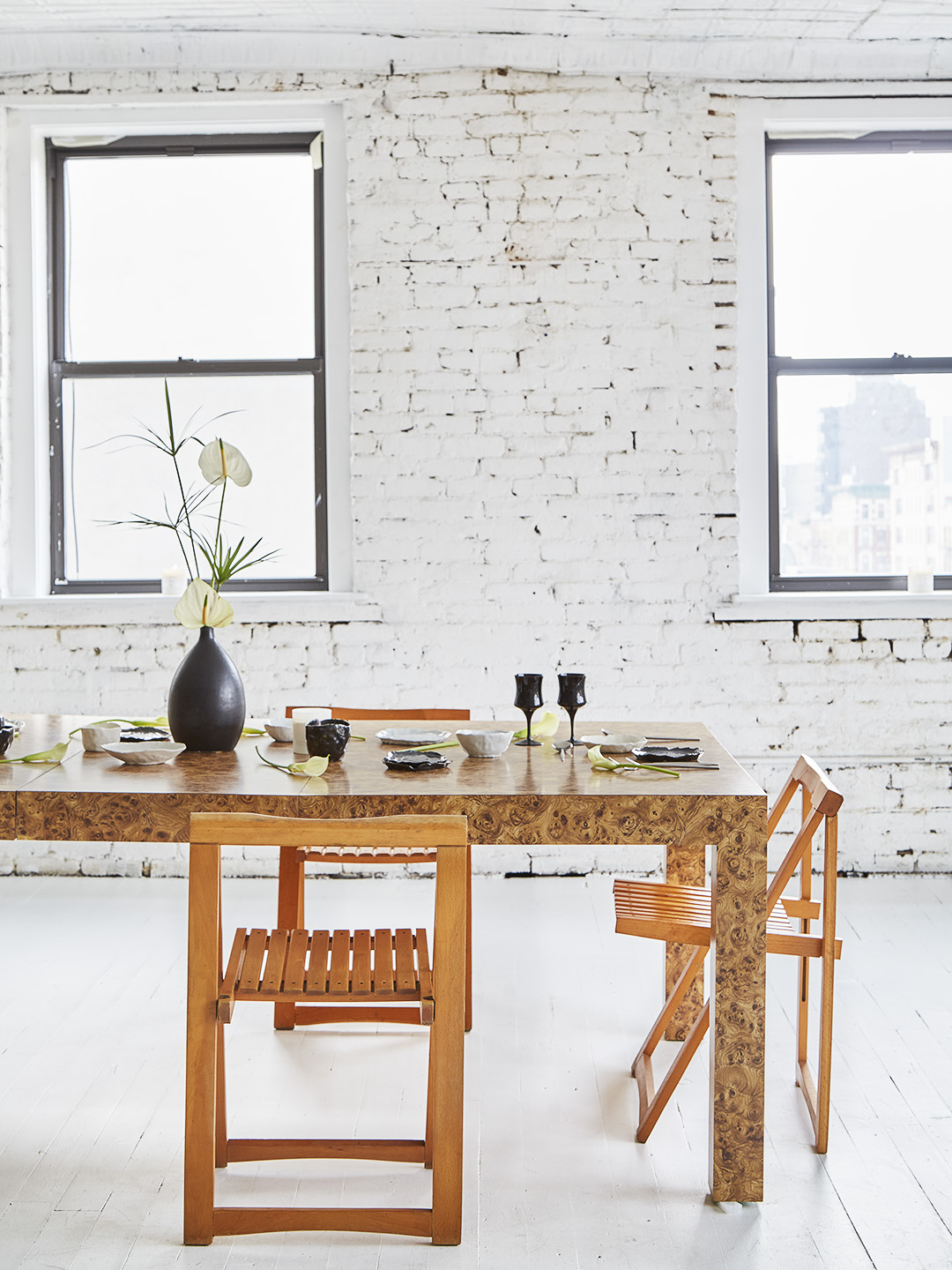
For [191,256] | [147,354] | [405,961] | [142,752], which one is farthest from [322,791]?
[191,256]

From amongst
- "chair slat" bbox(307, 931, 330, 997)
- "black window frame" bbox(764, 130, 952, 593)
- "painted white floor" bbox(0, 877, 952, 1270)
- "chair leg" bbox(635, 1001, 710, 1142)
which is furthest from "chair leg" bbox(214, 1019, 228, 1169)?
"black window frame" bbox(764, 130, 952, 593)

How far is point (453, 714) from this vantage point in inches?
127

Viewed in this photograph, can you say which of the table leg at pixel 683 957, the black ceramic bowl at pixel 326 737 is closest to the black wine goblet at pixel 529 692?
the black ceramic bowl at pixel 326 737

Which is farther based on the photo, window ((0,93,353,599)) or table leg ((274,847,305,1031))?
window ((0,93,353,599))

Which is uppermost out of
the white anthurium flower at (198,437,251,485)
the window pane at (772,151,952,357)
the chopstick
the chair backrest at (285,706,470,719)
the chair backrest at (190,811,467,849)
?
the window pane at (772,151,952,357)

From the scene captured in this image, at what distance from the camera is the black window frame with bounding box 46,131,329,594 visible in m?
4.35

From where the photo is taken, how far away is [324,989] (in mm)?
1896

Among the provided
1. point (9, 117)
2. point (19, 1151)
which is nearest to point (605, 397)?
point (9, 117)

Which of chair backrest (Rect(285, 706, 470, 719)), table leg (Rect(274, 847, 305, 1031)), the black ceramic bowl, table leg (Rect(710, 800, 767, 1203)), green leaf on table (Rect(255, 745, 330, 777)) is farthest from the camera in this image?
chair backrest (Rect(285, 706, 470, 719))

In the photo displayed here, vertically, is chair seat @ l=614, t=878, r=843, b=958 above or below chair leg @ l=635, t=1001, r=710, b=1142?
above

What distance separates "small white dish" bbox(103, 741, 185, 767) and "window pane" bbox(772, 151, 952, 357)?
297 cm

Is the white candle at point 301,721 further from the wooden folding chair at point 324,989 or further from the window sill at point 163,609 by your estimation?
the window sill at point 163,609

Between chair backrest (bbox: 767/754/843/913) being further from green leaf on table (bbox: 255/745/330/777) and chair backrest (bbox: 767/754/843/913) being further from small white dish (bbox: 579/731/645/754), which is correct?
green leaf on table (bbox: 255/745/330/777)

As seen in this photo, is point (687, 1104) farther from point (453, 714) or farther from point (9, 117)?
point (9, 117)
